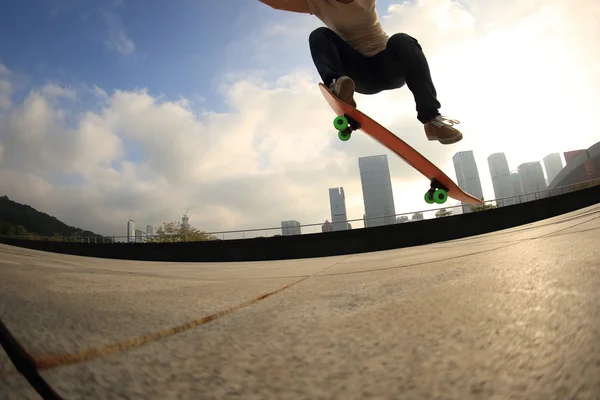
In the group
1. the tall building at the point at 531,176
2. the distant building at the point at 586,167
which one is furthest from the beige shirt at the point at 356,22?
the tall building at the point at 531,176

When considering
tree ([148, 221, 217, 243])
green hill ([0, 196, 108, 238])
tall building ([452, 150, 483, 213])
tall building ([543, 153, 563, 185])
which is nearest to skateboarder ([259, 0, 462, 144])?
tree ([148, 221, 217, 243])

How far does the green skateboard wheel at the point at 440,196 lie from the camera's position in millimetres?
4371

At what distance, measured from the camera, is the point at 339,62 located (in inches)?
139

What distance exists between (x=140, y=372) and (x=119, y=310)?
50 cm

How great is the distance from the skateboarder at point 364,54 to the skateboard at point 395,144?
289mm

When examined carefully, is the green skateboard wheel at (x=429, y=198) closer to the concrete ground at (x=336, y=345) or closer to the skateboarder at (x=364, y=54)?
the skateboarder at (x=364, y=54)

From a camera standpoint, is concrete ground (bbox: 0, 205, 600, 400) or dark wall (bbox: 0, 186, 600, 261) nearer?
concrete ground (bbox: 0, 205, 600, 400)

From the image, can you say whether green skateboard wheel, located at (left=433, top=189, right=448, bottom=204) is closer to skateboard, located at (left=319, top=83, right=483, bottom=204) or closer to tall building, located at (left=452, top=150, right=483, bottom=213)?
skateboard, located at (left=319, top=83, right=483, bottom=204)

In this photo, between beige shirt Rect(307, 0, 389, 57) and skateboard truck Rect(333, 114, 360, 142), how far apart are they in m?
0.88

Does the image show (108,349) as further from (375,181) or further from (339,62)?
(375,181)

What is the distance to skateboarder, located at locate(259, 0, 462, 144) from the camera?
3.38m

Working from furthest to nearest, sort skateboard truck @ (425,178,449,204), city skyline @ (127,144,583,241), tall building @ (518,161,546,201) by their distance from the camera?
tall building @ (518,161,546,201), city skyline @ (127,144,583,241), skateboard truck @ (425,178,449,204)

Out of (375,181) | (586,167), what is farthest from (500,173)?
(586,167)

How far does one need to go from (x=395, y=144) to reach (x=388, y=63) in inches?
42.9
